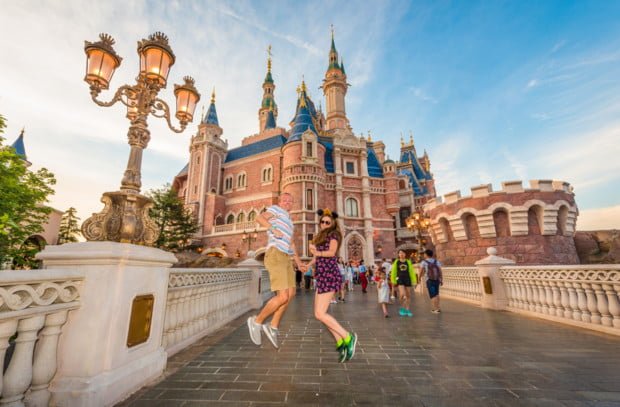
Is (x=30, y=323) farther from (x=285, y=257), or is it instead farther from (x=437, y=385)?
(x=437, y=385)

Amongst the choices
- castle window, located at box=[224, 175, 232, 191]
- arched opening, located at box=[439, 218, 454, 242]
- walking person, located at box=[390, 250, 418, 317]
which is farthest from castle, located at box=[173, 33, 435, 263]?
walking person, located at box=[390, 250, 418, 317]

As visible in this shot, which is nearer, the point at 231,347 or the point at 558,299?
the point at 231,347

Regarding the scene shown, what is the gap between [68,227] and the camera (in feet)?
101

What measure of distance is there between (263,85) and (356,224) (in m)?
33.1

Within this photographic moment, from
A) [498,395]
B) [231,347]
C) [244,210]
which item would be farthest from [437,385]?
[244,210]

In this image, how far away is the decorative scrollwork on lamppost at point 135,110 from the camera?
3.12 meters

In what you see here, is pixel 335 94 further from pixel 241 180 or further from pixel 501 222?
pixel 501 222

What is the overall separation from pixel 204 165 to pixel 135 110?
27.5 metres

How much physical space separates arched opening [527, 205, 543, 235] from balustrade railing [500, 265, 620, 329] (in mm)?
7349

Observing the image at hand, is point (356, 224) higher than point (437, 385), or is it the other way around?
point (356, 224)

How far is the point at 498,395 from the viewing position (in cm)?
213

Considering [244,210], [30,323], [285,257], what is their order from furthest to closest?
[244,210], [285,257], [30,323]

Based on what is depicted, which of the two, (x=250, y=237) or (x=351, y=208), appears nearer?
(x=250, y=237)

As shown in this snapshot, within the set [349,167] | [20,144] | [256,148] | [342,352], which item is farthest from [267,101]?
[342,352]
